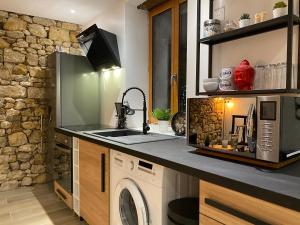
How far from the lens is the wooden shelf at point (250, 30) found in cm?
125

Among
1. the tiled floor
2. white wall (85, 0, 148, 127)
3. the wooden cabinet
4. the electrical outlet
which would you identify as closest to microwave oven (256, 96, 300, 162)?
the electrical outlet

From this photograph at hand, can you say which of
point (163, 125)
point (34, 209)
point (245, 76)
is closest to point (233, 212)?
point (245, 76)

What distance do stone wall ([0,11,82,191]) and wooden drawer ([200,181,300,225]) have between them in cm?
294

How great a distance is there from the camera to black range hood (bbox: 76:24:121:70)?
264cm

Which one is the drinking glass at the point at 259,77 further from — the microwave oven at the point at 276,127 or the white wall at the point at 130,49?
the white wall at the point at 130,49

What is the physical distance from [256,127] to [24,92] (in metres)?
3.09

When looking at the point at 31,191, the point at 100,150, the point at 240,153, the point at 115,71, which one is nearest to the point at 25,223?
the point at 31,191

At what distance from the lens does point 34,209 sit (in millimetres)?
2619

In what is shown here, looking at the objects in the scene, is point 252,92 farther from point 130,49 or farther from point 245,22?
point 130,49

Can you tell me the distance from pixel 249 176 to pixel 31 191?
9.92 feet

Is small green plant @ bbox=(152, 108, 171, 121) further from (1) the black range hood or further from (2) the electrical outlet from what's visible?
(2) the electrical outlet

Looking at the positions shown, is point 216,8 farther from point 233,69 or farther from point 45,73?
point 45,73

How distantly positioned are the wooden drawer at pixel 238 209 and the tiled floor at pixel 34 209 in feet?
5.56

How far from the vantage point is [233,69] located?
1481 millimetres
